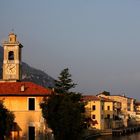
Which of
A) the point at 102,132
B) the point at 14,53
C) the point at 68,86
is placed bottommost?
the point at 102,132

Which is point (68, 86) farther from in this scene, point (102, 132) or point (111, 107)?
point (111, 107)

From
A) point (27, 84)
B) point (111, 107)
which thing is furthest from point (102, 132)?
point (27, 84)

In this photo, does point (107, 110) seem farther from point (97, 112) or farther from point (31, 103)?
point (31, 103)

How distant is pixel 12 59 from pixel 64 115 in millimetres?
18847

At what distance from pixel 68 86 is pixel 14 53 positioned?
39.9 feet

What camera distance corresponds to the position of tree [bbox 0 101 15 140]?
4131 centimetres

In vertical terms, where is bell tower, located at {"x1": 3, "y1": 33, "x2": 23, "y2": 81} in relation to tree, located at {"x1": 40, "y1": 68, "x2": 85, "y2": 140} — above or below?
above

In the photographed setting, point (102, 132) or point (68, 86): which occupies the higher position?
point (68, 86)

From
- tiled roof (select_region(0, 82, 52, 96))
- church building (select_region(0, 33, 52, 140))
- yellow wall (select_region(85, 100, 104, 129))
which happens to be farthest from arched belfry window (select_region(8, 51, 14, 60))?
yellow wall (select_region(85, 100, 104, 129))

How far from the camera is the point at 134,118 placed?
5901 inches

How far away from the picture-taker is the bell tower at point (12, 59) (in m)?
60.2

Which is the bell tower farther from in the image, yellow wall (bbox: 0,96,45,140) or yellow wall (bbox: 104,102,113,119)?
yellow wall (bbox: 104,102,113,119)

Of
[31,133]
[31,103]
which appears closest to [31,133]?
[31,133]

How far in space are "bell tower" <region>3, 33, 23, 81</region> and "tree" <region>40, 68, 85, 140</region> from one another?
1458 centimetres
